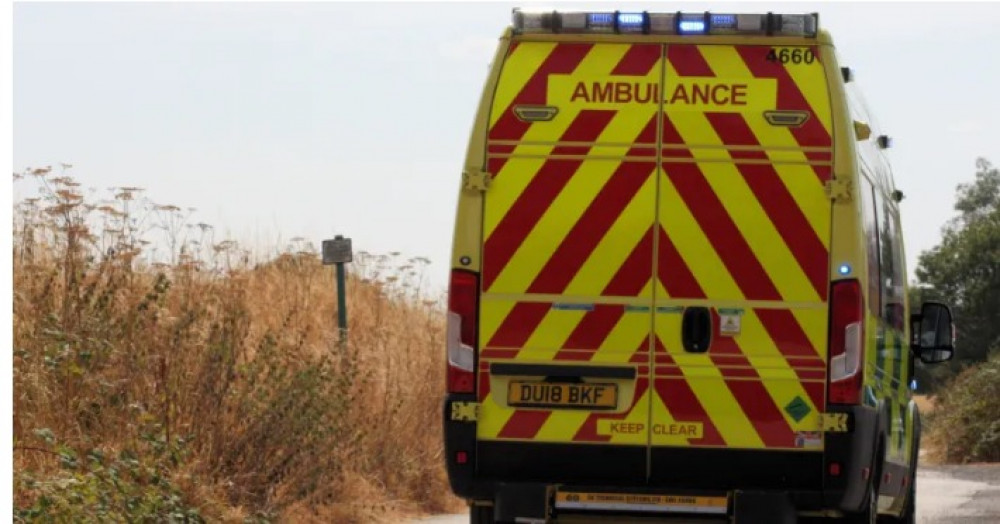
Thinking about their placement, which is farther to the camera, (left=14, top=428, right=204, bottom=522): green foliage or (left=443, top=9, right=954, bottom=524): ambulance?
(left=14, top=428, right=204, bottom=522): green foliage

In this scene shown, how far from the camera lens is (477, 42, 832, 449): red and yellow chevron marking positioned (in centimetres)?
967

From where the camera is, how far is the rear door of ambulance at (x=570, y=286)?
9742 mm

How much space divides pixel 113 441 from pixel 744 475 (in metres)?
4.60

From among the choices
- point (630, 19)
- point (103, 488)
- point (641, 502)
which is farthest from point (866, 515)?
point (103, 488)

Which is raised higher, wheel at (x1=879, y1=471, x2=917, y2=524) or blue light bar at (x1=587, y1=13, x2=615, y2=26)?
blue light bar at (x1=587, y1=13, x2=615, y2=26)

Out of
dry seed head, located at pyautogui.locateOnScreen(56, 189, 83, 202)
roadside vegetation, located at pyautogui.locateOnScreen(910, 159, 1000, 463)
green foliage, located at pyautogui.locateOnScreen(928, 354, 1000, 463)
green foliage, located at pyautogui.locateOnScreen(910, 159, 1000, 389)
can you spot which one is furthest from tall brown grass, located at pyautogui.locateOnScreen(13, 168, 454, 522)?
green foliage, located at pyautogui.locateOnScreen(910, 159, 1000, 389)

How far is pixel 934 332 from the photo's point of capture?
41.5 ft

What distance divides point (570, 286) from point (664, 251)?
1.65 feet

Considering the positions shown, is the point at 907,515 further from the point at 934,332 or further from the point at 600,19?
the point at 600,19

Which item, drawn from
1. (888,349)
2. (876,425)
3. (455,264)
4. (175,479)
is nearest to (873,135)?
(888,349)

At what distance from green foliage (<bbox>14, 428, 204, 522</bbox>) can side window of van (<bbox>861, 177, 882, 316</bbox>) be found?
422 cm

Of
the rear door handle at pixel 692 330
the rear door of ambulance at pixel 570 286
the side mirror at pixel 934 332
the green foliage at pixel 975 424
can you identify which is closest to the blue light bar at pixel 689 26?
the rear door of ambulance at pixel 570 286

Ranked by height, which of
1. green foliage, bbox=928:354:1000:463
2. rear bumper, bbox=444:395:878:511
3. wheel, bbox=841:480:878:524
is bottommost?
green foliage, bbox=928:354:1000:463

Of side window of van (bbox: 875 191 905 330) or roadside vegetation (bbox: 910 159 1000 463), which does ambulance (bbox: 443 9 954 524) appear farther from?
roadside vegetation (bbox: 910 159 1000 463)
